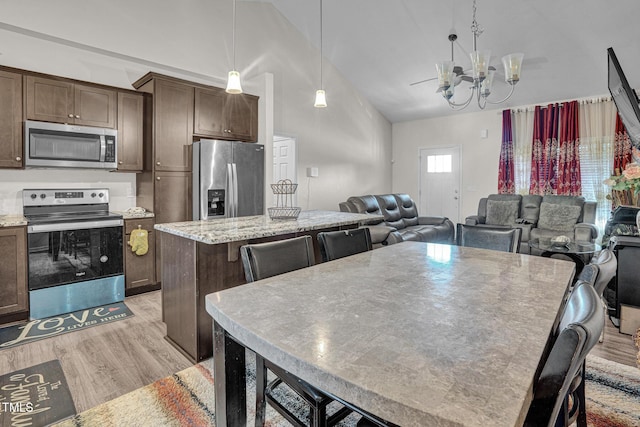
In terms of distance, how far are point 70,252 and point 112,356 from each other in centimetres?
125

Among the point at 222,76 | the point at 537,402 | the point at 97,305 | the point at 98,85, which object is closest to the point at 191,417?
the point at 537,402

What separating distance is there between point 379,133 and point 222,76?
376 centimetres

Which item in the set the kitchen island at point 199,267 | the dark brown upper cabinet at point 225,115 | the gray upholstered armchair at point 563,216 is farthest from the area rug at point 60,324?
the gray upholstered armchair at point 563,216

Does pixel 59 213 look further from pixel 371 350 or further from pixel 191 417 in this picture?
pixel 371 350

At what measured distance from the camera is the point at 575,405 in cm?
113

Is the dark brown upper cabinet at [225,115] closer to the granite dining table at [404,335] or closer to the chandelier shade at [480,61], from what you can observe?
the chandelier shade at [480,61]

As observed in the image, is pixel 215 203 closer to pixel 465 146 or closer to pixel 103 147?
pixel 103 147

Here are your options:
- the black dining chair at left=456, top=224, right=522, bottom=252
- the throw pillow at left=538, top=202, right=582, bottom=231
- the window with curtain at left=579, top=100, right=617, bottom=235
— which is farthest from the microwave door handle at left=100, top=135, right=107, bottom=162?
the window with curtain at left=579, top=100, right=617, bottom=235

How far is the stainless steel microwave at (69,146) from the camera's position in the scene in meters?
2.98

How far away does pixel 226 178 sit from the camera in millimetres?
3900

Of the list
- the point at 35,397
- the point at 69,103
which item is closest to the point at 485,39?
the point at 69,103

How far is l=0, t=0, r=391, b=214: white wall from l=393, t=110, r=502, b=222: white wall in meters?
0.90

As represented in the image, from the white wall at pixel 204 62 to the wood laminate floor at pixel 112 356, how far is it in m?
1.54

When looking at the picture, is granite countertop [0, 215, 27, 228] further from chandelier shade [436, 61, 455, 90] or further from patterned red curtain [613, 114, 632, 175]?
patterned red curtain [613, 114, 632, 175]
